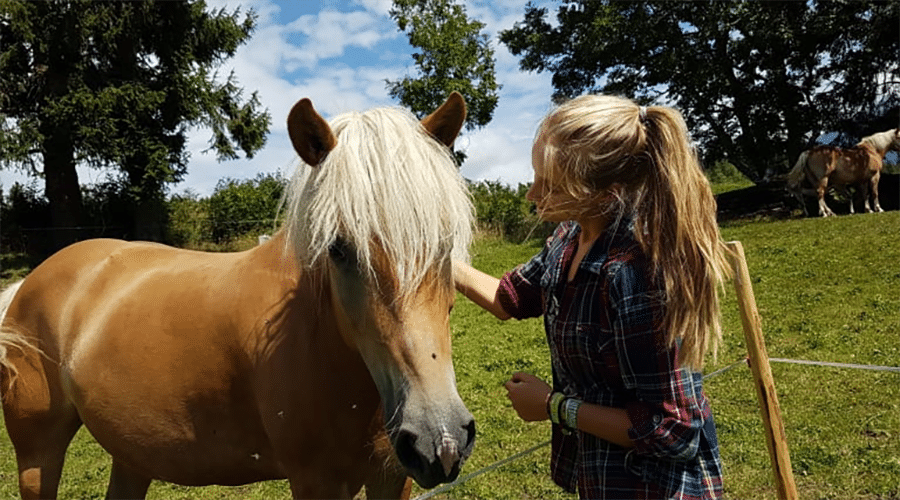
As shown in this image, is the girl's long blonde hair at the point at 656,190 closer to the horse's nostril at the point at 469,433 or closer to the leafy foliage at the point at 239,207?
the horse's nostril at the point at 469,433

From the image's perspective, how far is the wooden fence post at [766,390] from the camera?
2.75m

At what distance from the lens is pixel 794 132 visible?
1788cm

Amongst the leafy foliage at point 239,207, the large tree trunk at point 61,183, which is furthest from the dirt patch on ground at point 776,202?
the large tree trunk at point 61,183

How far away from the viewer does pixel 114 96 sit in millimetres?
16953

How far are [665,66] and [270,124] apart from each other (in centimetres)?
1233

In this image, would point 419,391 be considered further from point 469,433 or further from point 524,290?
point 524,290

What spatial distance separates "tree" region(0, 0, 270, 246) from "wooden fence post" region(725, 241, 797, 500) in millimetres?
17758

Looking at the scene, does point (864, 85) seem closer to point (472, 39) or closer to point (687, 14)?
point (687, 14)

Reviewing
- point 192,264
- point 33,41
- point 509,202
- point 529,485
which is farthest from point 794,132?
point 33,41

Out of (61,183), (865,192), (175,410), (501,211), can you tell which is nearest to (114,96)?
(61,183)

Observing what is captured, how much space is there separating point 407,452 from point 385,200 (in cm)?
67

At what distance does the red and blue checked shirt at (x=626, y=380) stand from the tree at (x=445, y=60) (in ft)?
77.7

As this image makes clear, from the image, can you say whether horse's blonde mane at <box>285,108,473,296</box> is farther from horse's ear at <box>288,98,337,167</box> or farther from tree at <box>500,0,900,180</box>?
tree at <box>500,0,900,180</box>

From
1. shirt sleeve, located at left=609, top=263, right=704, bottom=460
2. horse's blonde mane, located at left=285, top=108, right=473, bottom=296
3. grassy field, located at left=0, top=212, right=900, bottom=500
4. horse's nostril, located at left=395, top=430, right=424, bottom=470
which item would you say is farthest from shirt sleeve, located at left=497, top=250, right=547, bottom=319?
grassy field, located at left=0, top=212, right=900, bottom=500
